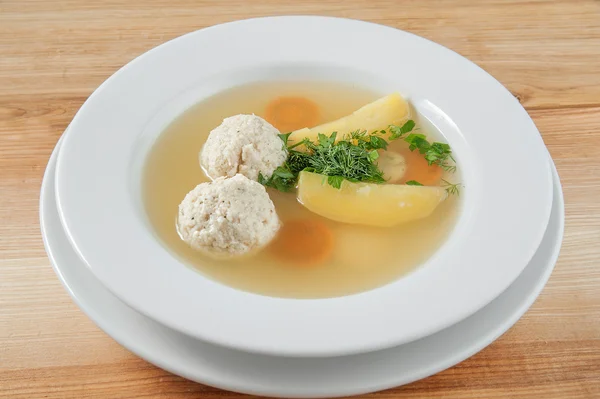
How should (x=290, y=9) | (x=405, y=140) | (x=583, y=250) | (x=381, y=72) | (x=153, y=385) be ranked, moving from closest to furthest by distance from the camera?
(x=153, y=385)
(x=583, y=250)
(x=405, y=140)
(x=381, y=72)
(x=290, y=9)

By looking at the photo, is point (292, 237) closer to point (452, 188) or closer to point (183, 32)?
point (452, 188)

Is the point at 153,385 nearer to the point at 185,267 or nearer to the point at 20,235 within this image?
the point at 185,267

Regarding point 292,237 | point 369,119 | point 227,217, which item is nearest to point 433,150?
point 369,119

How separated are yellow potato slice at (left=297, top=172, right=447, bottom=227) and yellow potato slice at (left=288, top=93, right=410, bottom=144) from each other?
0.99 feet

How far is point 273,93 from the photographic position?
10.3 ft

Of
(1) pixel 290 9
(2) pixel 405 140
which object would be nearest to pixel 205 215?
(2) pixel 405 140

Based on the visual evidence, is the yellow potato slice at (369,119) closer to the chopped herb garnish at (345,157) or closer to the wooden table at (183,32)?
the chopped herb garnish at (345,157)

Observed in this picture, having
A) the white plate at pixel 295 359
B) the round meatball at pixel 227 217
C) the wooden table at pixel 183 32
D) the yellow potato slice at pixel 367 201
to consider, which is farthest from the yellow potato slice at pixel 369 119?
the white plate at pixel 295 359

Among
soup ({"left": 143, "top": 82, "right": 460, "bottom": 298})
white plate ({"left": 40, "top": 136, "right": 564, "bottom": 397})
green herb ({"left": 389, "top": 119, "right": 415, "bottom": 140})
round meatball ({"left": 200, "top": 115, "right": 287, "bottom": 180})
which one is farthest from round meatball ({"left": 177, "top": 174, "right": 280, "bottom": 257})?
green herb ({"left": 389, "top": 119, "right": 415, "bottom": 140})

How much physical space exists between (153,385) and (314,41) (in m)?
1.81

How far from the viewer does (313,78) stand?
3.18m

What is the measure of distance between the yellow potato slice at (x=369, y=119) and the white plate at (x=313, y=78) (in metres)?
0.11

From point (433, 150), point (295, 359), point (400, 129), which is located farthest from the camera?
point (400, 129)

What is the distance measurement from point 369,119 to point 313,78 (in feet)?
1.40
